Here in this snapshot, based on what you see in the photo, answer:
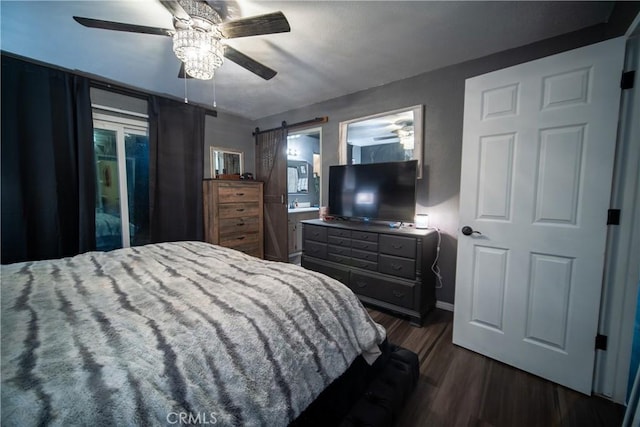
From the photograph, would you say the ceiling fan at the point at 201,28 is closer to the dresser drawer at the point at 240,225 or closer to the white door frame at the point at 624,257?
the white door frame at the point at 624,257

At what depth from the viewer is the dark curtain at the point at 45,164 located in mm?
2166

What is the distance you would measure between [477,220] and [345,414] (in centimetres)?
157

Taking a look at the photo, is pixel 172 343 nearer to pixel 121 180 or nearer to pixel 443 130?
pixel 443 130

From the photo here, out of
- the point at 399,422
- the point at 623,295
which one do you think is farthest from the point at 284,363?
the point at 623,295

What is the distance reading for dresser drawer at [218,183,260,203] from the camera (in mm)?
3354

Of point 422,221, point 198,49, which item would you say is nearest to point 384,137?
point 422,221

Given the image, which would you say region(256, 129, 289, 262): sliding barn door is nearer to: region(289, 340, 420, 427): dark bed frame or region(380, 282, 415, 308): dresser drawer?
region(380, 282, 415, 308): dresser drawer

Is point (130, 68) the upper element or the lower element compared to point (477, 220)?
upper

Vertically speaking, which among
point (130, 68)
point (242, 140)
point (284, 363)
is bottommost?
point (284, 363)

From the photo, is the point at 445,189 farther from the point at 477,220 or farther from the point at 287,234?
the point at 287,234

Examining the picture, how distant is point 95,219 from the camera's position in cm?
263

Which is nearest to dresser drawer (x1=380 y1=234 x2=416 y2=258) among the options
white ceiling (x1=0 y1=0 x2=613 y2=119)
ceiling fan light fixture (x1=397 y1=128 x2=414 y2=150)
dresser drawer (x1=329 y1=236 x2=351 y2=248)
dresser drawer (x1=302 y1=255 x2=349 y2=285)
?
dresser drawer (x1=329 y1=236 x2=351 y2=248)

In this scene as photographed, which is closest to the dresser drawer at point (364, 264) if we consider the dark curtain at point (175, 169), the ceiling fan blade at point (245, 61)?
the ceiling fan blade at point (245, 61)

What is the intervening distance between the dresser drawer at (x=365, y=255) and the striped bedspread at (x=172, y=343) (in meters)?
1.12
